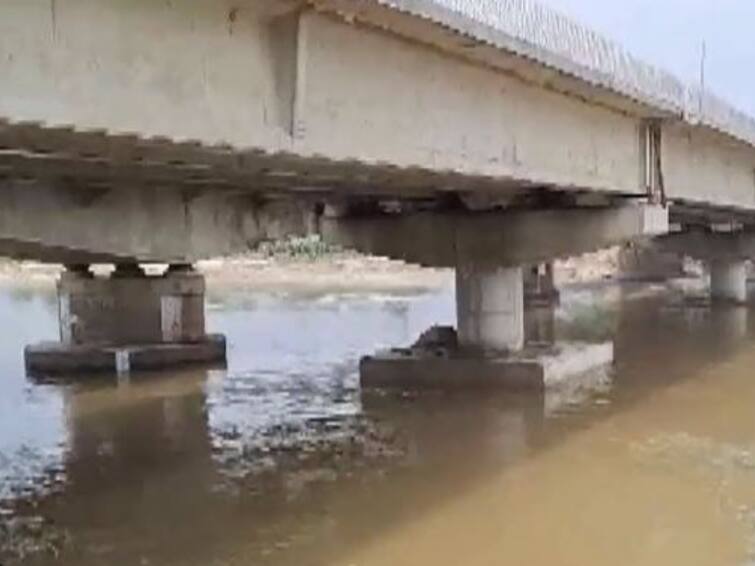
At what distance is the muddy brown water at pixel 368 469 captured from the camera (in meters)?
12.0

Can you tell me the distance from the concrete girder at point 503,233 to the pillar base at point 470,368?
1.84m

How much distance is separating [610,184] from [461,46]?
7.57m

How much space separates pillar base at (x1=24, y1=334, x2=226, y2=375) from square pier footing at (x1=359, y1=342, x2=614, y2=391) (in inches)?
238

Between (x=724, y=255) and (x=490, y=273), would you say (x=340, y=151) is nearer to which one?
(x=490, y=273)

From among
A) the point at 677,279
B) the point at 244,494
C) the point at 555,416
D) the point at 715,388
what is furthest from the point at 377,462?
the point at 677,279

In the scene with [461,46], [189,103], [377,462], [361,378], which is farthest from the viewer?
[361,378]

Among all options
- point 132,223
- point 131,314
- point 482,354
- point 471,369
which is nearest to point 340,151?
point 132,223

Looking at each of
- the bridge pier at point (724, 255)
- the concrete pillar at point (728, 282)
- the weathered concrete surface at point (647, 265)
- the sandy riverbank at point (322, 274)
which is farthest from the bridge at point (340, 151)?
the weathered concrete surface at point (647, 265)

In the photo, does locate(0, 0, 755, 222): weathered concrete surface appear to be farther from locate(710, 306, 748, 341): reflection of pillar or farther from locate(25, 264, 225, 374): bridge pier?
locate(710, 306, 748, 341): reflection of pillar

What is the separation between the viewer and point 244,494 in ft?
46.8

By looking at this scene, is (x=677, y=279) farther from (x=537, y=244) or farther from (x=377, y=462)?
(x=377, y=462)

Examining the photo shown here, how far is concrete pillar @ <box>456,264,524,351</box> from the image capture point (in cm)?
2462

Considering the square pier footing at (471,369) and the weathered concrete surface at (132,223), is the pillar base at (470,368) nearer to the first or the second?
the square pier footing at (471,369)

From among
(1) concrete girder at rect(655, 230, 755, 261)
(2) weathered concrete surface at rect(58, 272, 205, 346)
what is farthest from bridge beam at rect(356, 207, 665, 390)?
(1) concrete girder at rect(655, 230, 755, 261)
